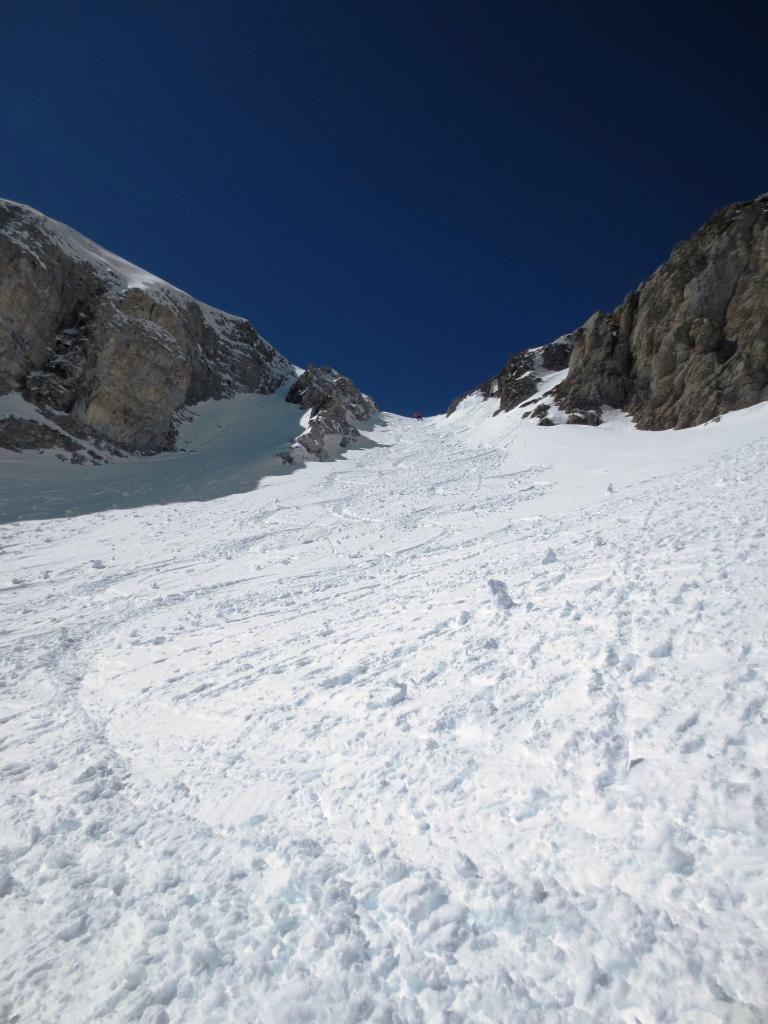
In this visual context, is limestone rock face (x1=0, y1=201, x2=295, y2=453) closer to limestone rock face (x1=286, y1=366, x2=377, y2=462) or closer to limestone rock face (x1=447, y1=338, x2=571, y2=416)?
limestone rock face (x1=286, y1=366, x2=377, y2=462)

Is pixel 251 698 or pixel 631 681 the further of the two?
pixel 251 698

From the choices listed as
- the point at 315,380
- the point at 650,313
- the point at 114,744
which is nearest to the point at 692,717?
the point at 114,744

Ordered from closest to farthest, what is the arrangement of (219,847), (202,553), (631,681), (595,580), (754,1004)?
(754,1004)
(219,847)
(631,681)
(595,580)
(202,553)

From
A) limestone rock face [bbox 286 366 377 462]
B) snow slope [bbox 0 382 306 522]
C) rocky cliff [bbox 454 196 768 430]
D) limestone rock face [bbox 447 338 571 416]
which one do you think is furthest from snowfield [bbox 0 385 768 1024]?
limestone rock face [bbox 447 338 571 416]

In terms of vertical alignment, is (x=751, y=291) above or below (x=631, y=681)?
above

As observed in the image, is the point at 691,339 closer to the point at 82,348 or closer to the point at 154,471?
the point at 154,471

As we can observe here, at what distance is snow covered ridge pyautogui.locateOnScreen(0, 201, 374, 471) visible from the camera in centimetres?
3058

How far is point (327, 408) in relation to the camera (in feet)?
151

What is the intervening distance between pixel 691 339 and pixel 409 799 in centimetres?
3903

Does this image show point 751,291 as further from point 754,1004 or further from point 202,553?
point 754,1004

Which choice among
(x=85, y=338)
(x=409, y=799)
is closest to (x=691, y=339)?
(x=409, y=799)

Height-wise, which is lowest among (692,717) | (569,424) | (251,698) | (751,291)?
(692,717)

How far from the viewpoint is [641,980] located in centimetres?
252

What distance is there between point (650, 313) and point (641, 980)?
1727 inches
